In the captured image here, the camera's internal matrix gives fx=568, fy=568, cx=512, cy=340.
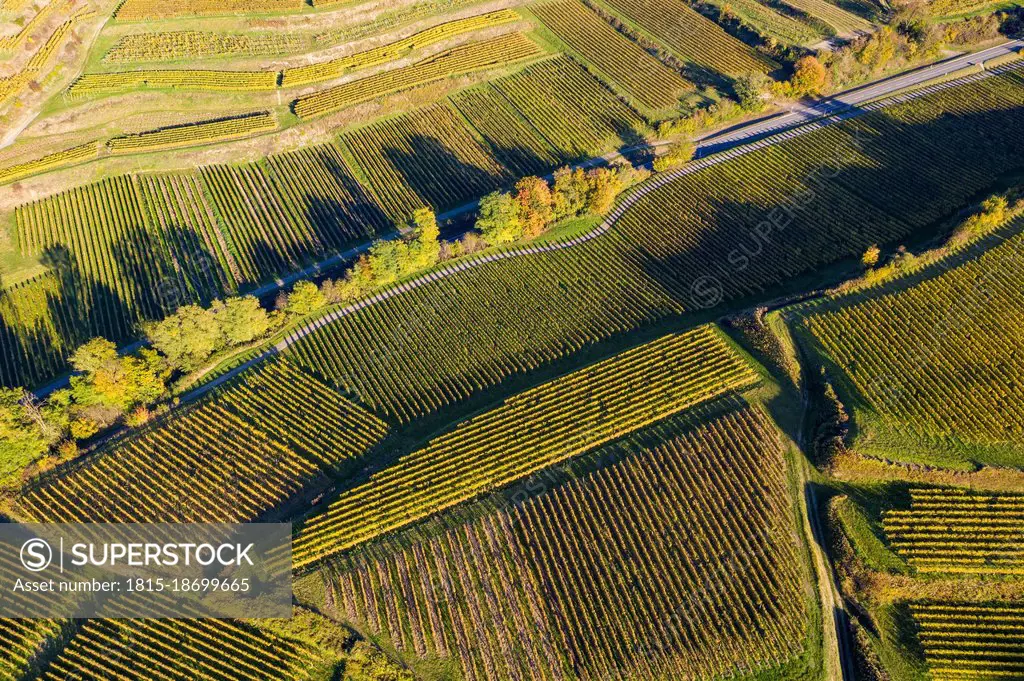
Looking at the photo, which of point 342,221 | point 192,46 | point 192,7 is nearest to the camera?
point 342,221

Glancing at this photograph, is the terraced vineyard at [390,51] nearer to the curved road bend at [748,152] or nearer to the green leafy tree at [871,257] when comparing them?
the curved road bend at [748,152]

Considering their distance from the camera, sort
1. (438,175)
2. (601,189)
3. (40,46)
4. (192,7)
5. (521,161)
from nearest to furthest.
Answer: (601,189), (438,175), (521,161), (40,46), (192,7)

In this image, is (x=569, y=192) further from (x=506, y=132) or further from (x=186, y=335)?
Result: (x=186, y=335)

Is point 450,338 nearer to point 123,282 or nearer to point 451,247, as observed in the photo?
point 451,247

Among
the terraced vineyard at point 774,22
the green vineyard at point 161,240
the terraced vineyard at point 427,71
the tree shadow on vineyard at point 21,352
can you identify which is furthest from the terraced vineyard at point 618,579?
the terraced vineyard at point 774,22

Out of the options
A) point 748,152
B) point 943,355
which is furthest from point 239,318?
point 943,355

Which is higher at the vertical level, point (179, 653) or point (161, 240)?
point (161, 240)

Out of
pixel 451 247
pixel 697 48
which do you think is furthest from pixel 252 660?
pixel 697 48

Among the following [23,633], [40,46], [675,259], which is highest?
[40,46]
